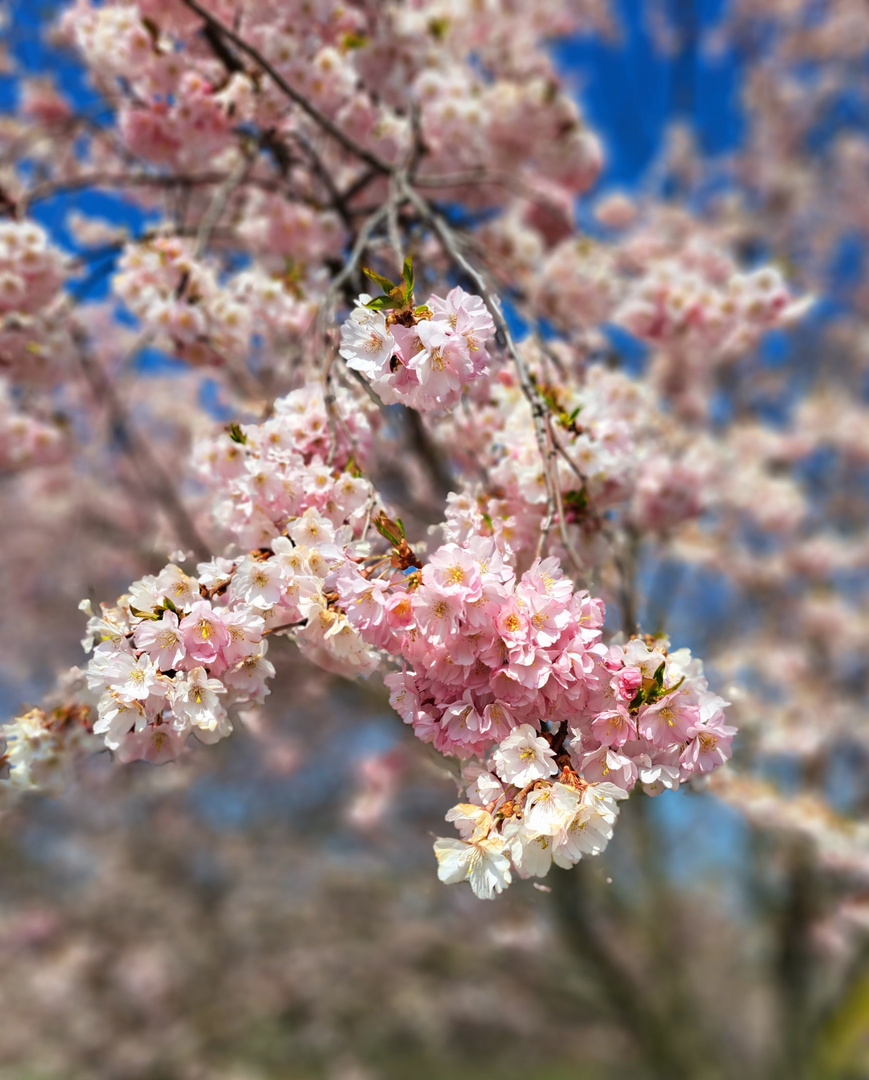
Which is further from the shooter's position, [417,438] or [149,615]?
[417,438]

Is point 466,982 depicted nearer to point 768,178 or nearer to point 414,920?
point 414,920

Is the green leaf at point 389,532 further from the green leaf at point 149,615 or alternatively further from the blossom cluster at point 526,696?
the green leaf at point 149,615

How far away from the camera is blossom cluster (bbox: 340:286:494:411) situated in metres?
1.30

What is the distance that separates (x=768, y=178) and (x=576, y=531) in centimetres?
788

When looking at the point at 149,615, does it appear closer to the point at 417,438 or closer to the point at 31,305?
the point at 31,305

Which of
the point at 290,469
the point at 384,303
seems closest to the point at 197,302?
the point at 290,469

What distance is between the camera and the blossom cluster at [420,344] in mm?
1303

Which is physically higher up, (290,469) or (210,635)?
(290,469)

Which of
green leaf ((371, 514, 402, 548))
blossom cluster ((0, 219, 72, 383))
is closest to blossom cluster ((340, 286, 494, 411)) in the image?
green leaf ((371, 514, 402, 548))

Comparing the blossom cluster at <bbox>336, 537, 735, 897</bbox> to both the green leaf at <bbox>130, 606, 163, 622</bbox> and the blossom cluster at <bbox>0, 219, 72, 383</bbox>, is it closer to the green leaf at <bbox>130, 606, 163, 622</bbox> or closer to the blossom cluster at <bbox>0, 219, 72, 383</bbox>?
the green leaf at <bbox>130, 606, 163, 622</bbox>

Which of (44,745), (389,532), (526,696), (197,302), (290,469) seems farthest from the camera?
(197,302)

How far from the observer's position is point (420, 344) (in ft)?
4.33

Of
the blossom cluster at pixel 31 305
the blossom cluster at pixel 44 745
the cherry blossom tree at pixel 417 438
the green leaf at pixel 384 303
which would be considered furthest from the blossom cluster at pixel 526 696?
the blossom cluster at pixel 31 305

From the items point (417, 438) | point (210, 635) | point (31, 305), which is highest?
point (417, 438)
